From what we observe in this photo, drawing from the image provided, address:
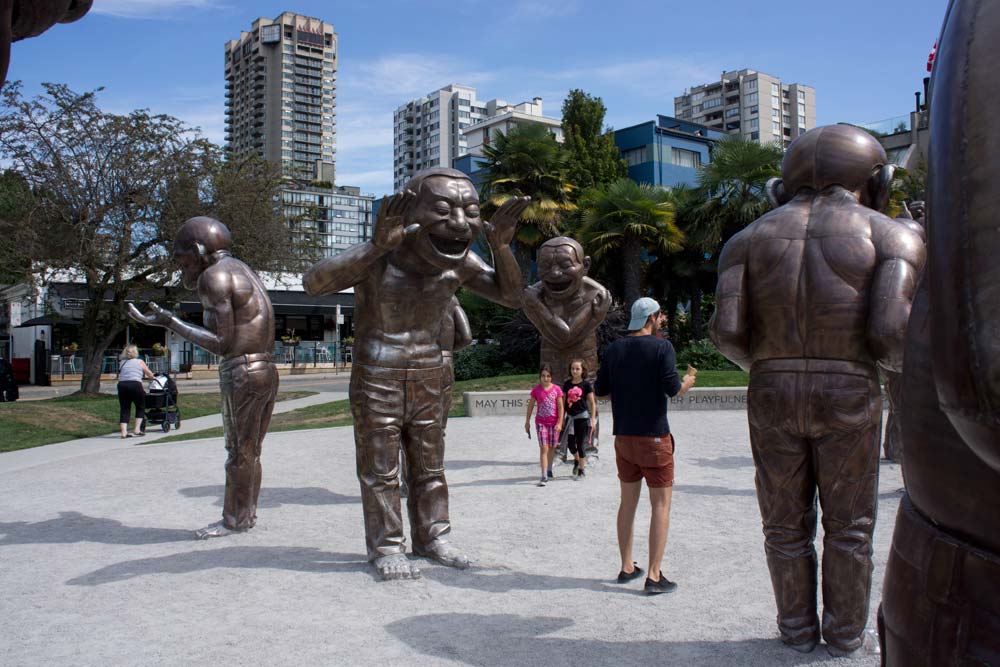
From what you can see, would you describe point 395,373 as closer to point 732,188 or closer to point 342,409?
point 342,409

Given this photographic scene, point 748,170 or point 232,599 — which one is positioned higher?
point 748,170

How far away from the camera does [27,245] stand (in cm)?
1977

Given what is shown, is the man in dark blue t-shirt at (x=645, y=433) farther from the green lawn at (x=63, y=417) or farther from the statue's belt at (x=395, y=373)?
the green lawn at (x=63, y=417)

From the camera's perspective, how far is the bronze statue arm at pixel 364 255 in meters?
4.64

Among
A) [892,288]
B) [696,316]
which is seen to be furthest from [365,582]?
[696,316]

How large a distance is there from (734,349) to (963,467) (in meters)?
2.77

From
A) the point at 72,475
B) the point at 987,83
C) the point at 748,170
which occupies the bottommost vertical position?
the point at 72,475

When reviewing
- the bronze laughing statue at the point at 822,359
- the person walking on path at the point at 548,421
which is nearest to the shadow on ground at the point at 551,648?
the bronze laughing statue at the point at 822,359

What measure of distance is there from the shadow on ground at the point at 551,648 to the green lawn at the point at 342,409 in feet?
31.6

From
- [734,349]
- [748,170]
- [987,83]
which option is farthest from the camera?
[748,170]

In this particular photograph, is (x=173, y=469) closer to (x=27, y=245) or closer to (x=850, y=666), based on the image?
(x=850, y=666)

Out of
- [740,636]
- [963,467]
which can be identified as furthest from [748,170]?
[963,467]

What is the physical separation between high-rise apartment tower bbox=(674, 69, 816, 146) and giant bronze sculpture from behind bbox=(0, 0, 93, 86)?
92028 millimetres

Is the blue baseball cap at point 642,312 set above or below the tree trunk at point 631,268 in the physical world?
below
